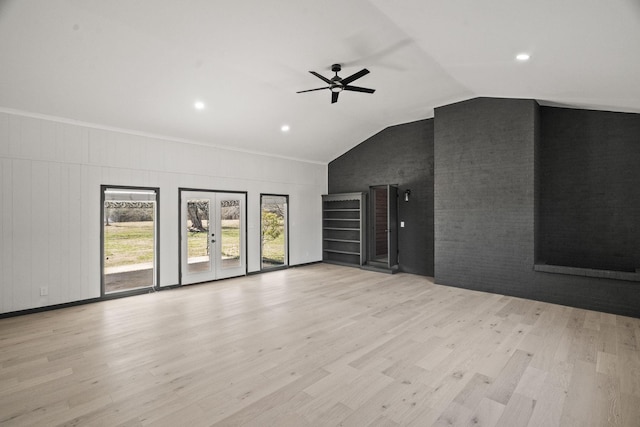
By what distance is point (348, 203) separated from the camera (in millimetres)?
8680

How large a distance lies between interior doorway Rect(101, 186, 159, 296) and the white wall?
4.5 inches

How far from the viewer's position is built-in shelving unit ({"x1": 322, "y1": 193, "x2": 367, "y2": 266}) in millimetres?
7969

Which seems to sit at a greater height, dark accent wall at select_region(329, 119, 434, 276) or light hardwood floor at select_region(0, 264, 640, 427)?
dark accent wall at select_region(329, 119, 434, 276)

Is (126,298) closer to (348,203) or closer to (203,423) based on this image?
(203,423)

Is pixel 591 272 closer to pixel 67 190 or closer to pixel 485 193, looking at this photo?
pixel 485 193

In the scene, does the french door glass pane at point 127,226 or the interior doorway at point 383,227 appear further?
the interior doorway at point 383,227

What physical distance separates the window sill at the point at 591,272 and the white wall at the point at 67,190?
6.36m

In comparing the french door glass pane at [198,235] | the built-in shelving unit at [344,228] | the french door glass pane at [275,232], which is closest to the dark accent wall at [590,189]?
the built-in shelving unit at [344,228]

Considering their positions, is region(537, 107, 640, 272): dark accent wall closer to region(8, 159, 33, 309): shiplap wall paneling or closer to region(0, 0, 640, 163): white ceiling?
region(0, 0, 640, 163): white ceiling

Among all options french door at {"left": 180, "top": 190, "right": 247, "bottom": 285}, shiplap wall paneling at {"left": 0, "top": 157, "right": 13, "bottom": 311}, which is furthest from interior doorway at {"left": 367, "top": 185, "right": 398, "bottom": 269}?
shiplap wall paneling at {"left": 0, "top": 157, "right": 13, "bottom": 311}

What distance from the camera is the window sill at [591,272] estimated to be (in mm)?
4289

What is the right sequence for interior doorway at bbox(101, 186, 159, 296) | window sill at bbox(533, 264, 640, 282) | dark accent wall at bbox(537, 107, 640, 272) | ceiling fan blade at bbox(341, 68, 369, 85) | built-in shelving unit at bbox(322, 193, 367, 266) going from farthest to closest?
built-in shelving unit at bbox(322, 193, 367, 266), interior doorway at bbox(101, 186, 159, 296), dark accent wall at bbox(537, 107, 640, 272), window sill at bbox(533, 264, 640, 282), ceiling fan blade at bbox(341, 68, 369, 85)

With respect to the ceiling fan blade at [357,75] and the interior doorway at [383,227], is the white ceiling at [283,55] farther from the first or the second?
the interior doorway at [383,227]

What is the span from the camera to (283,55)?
4098mm
